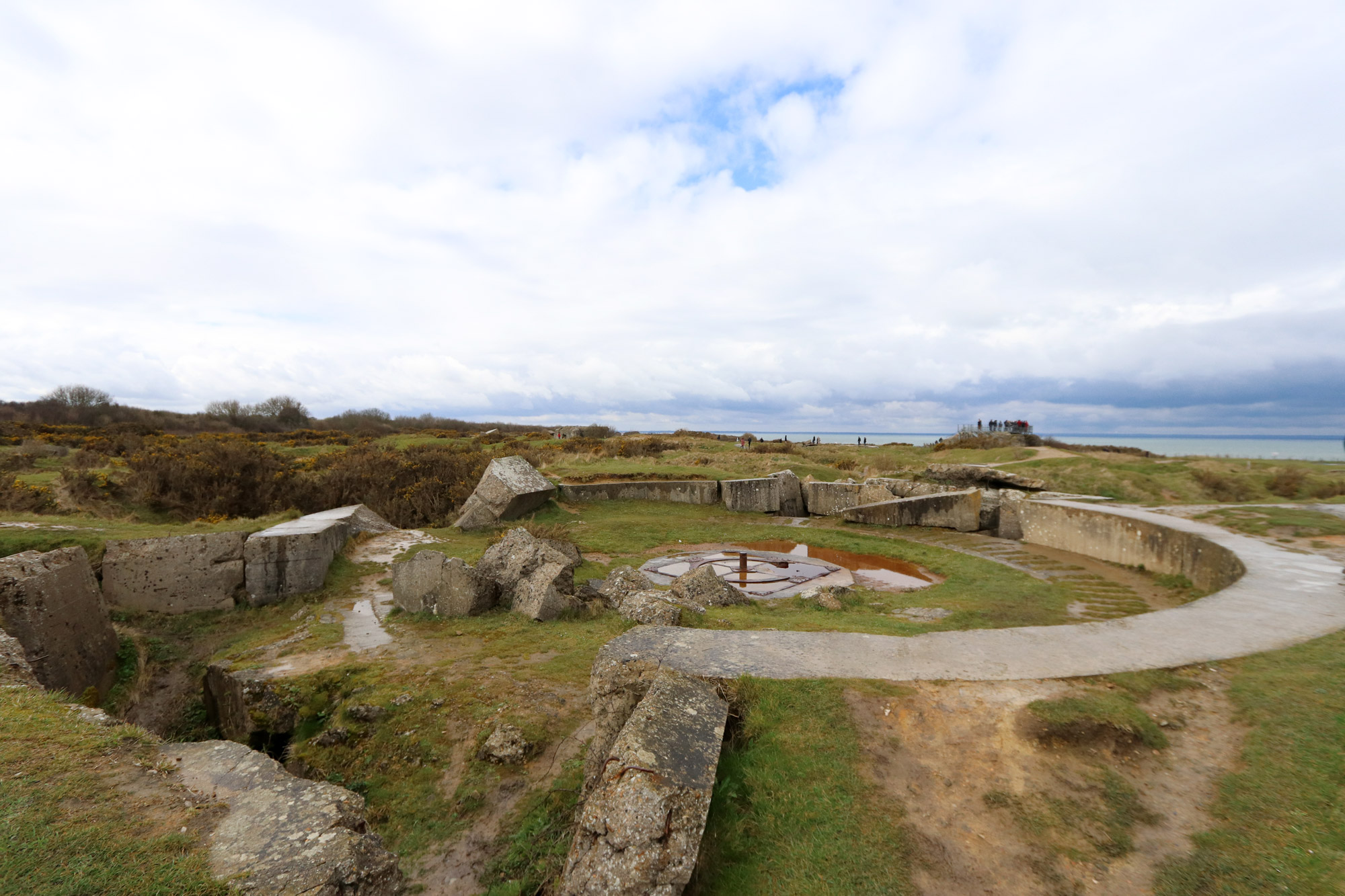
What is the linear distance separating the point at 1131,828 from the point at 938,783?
97 cm

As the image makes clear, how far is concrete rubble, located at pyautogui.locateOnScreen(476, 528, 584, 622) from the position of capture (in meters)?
7.63

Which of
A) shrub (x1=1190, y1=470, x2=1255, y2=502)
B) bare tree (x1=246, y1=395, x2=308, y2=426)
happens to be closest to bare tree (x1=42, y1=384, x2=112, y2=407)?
bare tree (x1=246, y1=395, x2=308, y2=426)

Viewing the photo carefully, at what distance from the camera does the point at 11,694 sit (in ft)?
13.4

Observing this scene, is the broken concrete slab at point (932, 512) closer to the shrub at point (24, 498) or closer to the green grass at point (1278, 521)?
the green grass at point (1278, 521)

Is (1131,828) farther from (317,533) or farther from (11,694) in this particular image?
(317,533)

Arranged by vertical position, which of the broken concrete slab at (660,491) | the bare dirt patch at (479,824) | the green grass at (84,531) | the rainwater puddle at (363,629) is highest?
the green grass at (84,531)

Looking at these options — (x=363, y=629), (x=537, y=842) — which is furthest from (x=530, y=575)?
(x=537, y=842)

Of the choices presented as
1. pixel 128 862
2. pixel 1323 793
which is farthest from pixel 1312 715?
pixel 128 862

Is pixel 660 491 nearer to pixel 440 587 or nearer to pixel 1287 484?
pixel 440 587

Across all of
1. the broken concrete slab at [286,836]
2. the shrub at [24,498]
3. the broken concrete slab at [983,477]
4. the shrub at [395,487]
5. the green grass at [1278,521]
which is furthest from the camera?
the broken concrete slab at [983,477]

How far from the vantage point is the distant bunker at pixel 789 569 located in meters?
9.80

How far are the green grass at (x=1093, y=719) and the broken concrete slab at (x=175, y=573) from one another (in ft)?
32.1

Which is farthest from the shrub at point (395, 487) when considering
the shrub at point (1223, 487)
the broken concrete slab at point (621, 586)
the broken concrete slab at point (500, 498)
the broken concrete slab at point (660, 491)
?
the shrub at point (1223, 487)

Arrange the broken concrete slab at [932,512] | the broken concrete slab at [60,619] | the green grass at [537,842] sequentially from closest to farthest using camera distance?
the green grass at [537,842]
the broken concrete slab at [60,619]
the broken concrete slab at [932,512]
